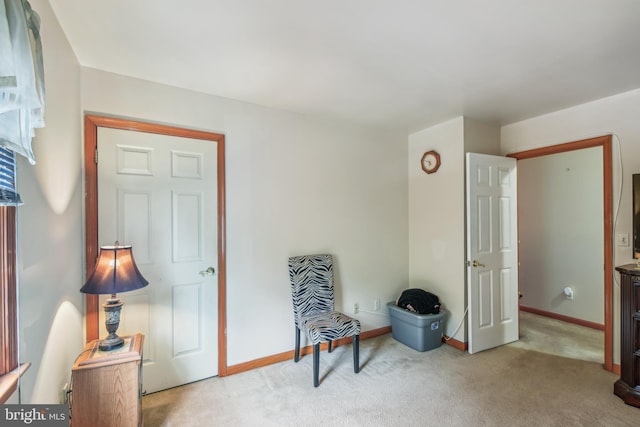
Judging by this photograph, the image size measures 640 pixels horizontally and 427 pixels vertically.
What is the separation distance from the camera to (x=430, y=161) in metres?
3.41

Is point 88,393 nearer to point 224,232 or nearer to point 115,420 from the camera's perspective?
point 115,420

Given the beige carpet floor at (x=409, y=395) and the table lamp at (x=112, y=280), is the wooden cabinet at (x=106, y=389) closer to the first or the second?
the table lamp at (x=112, y=280)

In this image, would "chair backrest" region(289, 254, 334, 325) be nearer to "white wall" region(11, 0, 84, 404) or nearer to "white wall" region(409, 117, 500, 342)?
"white wall" region(409, 117, 500, 342)

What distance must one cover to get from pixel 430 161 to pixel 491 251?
115cm

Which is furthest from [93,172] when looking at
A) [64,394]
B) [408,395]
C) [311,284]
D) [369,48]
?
[408,395]

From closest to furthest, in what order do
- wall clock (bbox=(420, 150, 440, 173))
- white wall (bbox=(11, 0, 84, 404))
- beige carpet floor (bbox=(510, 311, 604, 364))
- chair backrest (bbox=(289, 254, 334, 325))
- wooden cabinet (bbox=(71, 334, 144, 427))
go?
white wall (bbox=(11, 0, 84, 404)) < wooden cabinet (bbox=(71, 334, 144, 427)) < chair backrest (bbox=(289, 254, 334, 325)) < beige carpet floor (bbox=(510, 311, 604, 364)) < wall clock (bbox=(420, 150, 440, 173))

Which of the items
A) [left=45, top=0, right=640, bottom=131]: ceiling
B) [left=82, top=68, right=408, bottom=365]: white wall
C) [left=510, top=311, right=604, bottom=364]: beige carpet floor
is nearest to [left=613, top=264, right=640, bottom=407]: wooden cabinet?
[left=510, top=311, right=604, bottom=364]: beige carpet floor

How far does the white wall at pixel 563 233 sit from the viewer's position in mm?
3660

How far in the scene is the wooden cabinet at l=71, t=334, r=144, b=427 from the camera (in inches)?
64.0

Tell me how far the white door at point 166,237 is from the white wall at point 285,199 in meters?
0.17

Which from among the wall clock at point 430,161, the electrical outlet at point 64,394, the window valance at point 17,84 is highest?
the wall clock at point 430,161

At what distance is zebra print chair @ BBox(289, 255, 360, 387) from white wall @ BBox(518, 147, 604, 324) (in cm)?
309

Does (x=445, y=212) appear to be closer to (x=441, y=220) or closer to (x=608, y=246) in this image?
(x=441, y=220)

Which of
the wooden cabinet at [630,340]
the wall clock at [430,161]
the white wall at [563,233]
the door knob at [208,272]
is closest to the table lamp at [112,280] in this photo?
the door knob at [208,272]
